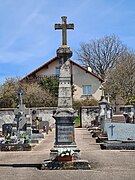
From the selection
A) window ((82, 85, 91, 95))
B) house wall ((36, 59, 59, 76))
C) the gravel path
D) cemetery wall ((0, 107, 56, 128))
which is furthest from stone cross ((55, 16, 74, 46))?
house wall ((36, 59, 59, 76))

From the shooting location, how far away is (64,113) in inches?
434

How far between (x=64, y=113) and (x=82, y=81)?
42.0m

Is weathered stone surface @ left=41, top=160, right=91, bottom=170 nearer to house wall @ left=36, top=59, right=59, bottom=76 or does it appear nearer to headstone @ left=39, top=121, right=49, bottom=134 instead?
headstone @ left=39, top=121, right=49, bottom=134

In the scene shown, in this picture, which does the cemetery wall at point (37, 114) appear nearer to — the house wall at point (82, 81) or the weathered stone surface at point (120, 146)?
the house wall at point (82, 81)

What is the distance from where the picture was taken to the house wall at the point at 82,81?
5203 cm

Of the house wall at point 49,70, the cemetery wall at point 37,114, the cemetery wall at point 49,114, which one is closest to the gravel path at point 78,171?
the cemetery wall at point 49,114

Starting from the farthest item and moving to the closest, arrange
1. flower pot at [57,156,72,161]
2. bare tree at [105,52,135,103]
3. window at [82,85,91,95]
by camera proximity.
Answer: window at [82,85,91,95] → bare tree at [105,52,135,103] → flower pot at [57,156,72,161]

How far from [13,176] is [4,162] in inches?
110

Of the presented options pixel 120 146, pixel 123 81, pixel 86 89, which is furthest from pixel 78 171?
pixel 86 89

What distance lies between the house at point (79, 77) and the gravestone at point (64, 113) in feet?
133

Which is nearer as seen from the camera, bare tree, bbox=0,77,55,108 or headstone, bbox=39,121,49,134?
headstone, bbox=39,121,49,134

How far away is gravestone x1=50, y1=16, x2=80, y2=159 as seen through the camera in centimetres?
1090

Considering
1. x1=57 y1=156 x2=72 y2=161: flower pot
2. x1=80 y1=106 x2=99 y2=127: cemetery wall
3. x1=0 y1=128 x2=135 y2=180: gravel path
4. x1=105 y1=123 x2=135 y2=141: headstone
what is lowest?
x1=0 y1=128 x2=135 y2=180: gravel path

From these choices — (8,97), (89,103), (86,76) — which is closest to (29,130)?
(8,97)
